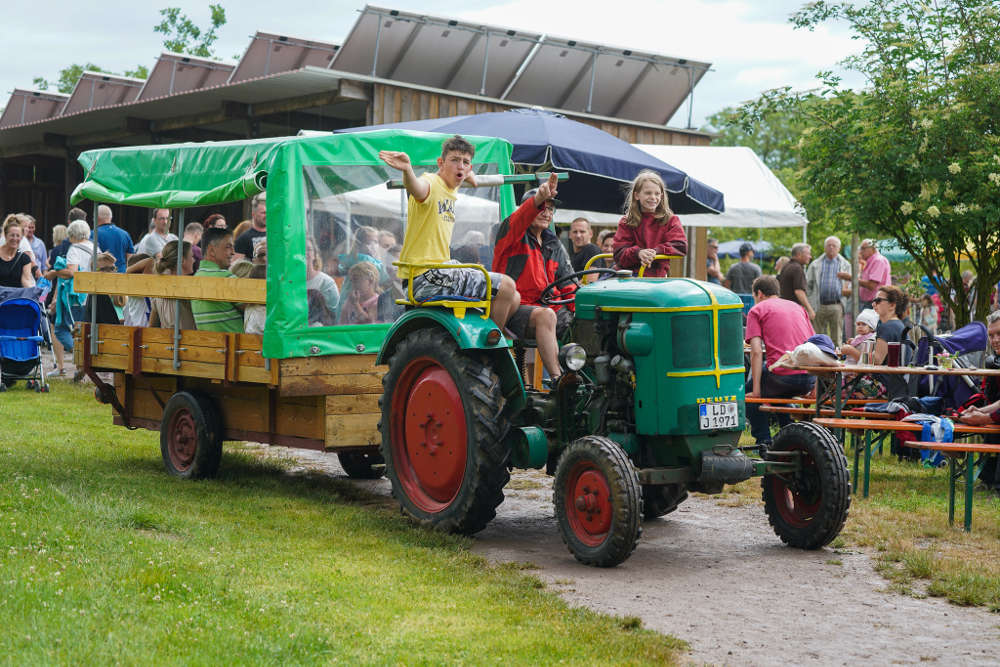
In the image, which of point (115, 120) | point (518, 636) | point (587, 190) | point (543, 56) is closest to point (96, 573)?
point (518, 636)

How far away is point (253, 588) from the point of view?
532 centimetres

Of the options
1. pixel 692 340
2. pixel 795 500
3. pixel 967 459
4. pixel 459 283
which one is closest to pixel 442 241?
pixel 459 283

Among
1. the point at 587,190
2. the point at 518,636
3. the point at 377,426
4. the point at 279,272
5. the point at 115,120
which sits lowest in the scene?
the point at 518,636

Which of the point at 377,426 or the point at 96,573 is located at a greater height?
the point at 377,426

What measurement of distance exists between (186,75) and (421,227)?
14221 millimetres

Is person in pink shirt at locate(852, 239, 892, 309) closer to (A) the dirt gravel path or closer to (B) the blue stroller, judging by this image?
(A) the dirt gravel path

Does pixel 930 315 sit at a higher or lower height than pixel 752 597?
higher

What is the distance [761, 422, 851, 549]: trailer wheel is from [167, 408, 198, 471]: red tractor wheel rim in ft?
13.2

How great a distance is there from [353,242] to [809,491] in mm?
3295

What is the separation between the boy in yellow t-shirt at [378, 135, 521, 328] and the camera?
273 inches

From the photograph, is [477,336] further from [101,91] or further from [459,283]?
[101,91]

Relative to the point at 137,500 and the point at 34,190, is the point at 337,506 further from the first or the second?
the point at 34,190

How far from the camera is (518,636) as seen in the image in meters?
4.80

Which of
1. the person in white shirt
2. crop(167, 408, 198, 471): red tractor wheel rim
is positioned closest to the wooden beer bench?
crop(167, 408, 198, 471): red tractor wheel rim
